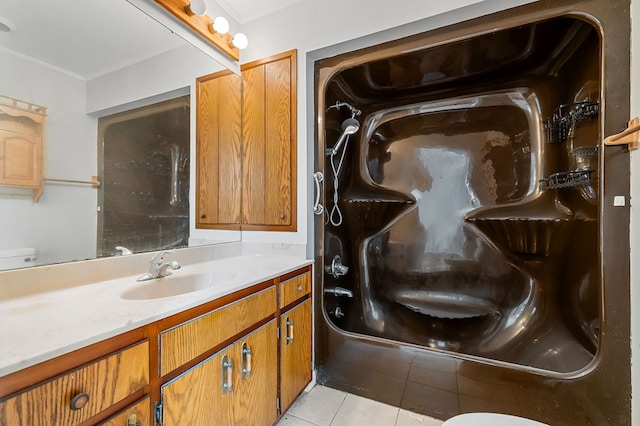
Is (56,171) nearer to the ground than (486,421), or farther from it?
farther from it

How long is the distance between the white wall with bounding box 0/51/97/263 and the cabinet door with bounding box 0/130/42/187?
3 centimetres

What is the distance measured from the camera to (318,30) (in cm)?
161

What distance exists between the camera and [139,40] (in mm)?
1315

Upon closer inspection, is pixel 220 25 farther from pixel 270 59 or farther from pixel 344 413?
pixel 344 413

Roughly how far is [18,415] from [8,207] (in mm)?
771

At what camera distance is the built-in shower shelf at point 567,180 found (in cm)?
130

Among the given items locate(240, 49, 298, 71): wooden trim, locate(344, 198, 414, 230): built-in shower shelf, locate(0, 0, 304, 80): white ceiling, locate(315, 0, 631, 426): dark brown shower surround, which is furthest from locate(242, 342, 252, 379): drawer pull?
locate(240, 49, 298, 71): wooden trim

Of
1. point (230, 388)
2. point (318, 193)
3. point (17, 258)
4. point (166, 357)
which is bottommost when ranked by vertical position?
point (230, 388)

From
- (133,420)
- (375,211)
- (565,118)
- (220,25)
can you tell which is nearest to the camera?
(133,420)

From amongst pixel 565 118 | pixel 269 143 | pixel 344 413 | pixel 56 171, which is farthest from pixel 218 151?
pixel 565 118

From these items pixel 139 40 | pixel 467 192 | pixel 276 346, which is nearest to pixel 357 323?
pixel 276 346

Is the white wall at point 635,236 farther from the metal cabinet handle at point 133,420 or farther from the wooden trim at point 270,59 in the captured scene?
the metal cabinet handle at point 133,420

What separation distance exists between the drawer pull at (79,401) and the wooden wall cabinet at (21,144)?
81 centimetres

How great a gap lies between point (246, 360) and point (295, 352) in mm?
430
